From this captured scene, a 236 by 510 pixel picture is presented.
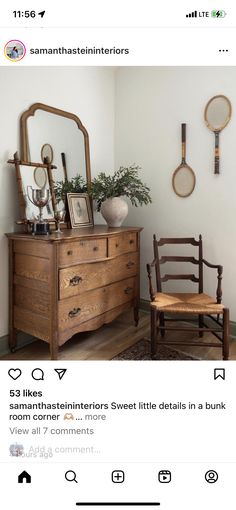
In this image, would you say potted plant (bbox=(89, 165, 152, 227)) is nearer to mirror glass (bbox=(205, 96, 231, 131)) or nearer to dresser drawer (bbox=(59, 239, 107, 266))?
dresser drawer (bbox=(59, 239, 107, 266))

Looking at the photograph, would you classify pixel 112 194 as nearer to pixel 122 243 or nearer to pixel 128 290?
pixel 122 243

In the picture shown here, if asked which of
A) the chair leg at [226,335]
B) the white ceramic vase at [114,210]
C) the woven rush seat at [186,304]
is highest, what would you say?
the white ceramic vase at [114,210]

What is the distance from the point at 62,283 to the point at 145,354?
0.74 meters

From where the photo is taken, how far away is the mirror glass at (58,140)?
2.04 meters

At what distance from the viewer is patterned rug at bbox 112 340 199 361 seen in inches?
74.0

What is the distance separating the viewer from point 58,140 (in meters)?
2.23

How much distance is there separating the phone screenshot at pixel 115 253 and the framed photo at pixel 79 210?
0.04ft

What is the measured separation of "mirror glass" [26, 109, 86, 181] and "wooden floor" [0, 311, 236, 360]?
122 centimetres
